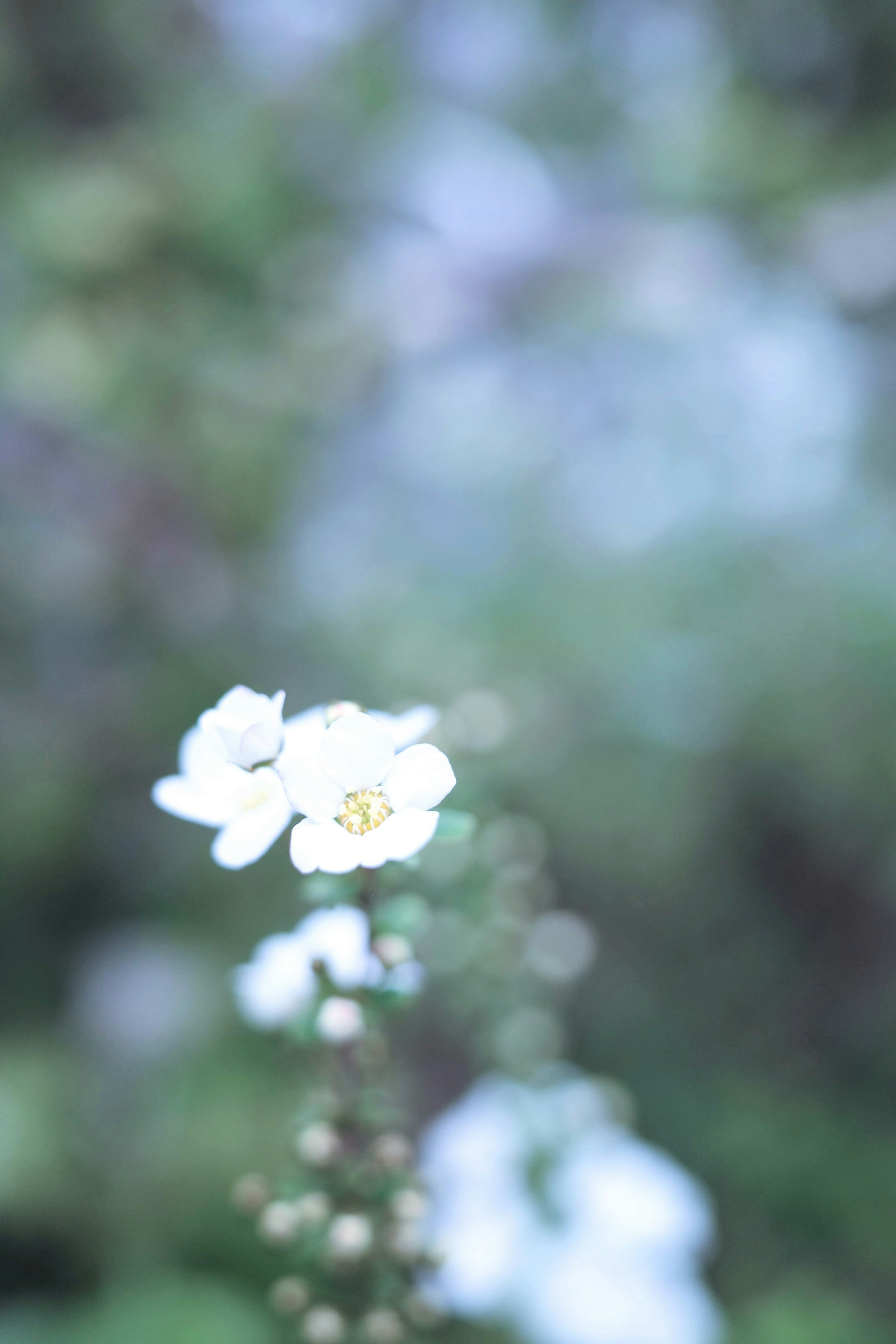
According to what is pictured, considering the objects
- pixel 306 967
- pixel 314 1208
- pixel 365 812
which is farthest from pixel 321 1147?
pixel 365 812

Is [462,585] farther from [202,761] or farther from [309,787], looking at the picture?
[309,787]

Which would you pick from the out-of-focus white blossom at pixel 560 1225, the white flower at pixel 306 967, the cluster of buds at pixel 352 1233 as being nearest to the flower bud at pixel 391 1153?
the cluster of buds at pixel 352 1233

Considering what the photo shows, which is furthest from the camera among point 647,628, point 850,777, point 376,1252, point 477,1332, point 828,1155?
point 647,628

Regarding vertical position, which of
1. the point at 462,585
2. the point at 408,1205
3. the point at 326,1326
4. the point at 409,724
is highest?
the point at 462,585

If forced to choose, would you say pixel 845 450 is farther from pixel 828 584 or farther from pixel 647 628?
pixel 647 628

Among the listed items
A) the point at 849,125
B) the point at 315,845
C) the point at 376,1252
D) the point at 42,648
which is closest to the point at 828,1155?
the point at 376,1252

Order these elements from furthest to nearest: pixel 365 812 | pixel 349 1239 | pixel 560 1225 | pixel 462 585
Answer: pixel 462 585, pixel 560 1225, pixel 349 1239, pixel 365 812

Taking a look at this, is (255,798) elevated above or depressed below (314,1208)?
above

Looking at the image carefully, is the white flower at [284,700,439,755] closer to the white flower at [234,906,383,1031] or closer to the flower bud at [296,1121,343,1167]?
the white flower at [234,906,383,1031]
